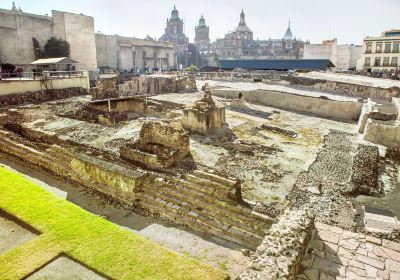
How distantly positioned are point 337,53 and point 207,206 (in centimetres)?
5480

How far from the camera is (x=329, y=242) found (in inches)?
262

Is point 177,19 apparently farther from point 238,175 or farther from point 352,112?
point 238,175

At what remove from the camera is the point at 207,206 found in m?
8.42

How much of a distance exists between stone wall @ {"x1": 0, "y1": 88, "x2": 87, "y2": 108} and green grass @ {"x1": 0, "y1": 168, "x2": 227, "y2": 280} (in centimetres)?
1720

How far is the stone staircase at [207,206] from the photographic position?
758cm

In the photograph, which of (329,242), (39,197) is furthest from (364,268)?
(39,197)

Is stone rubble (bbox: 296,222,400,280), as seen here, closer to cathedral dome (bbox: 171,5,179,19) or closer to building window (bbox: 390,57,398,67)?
building window (bbox: 390,57,398,67)

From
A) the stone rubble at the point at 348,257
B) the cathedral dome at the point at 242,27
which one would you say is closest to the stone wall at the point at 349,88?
the stone rubble at the point at 348,257

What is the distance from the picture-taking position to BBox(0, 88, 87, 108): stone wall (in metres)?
21.2

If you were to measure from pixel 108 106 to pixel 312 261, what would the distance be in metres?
18.6

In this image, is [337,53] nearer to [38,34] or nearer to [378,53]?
[378,53]

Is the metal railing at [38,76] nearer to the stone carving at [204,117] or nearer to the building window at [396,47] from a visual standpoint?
the stone carving at [204,117]

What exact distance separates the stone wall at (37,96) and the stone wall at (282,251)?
22353mm

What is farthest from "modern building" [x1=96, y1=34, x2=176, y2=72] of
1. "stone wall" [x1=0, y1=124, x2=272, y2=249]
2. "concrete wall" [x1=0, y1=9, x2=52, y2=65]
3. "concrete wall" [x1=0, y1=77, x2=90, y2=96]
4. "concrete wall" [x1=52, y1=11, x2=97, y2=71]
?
"stone wall" [x1=0, y1=124, x2=272, y2=249]
